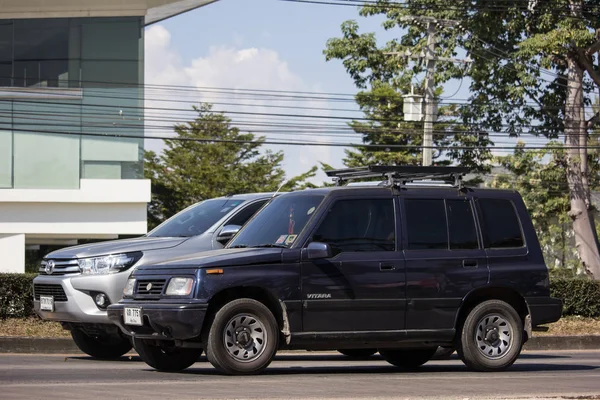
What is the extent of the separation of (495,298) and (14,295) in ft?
26.5

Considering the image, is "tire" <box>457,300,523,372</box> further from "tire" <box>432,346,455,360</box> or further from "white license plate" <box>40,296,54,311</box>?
"white license plate" <box>40,296,54,311</box>

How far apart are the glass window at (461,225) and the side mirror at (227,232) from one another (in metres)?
2.56

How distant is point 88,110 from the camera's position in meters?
40.3

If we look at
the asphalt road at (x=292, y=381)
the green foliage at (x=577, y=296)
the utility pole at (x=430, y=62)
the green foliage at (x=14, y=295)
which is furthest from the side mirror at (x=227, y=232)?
the utility pole at (x=430, y=62)

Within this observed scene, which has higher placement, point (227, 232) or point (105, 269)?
point (227, 232)

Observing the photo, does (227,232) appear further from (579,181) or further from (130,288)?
(579,181)

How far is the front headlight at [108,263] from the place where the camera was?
12.5 m

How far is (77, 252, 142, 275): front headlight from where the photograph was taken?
1248cm

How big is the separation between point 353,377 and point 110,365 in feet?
10.0

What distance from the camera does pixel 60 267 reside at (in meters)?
12.9

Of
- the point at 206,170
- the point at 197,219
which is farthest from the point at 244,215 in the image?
the point at 206,170

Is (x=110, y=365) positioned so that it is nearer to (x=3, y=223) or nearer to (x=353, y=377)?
(x=353, y=377)

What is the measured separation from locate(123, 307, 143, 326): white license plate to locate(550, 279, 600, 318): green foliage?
11264 mm

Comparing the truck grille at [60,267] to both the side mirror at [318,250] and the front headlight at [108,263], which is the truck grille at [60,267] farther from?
the side mirror at [318,250]
